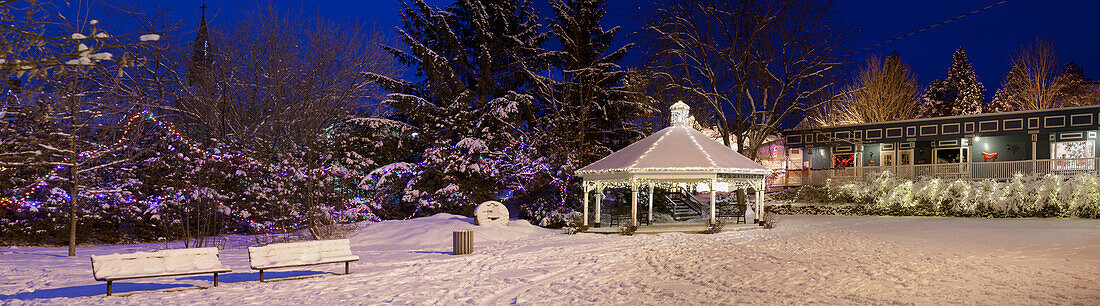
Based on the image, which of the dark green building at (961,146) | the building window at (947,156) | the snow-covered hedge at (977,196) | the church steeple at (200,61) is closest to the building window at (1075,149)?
the dark green building at (961,146)

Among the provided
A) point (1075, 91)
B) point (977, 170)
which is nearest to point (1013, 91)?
point (1075, 91)

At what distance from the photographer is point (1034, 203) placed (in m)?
22.9

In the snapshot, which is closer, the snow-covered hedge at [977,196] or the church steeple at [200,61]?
the snow-covered hedge at [977,196]

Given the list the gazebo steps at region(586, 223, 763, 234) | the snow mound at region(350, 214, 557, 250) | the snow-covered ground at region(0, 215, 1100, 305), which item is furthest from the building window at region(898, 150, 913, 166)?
the snow mound at region(350, 214, 557, 250)

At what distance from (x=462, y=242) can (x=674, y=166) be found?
26.1ft

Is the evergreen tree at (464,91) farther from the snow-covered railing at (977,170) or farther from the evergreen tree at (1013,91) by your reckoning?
the evergreen tree at (1013,91)

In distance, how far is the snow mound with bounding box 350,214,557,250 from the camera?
59.0 feet

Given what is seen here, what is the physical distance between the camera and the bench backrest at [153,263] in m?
9.09

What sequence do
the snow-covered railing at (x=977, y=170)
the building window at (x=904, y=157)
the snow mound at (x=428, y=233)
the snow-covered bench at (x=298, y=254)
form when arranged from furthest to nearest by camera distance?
the building window at (x=904, y=157), the snow-covered railing at (x=977, y=170), the snow mound at (x=428, y=233), the snow-covered bench at (x=298, y=254)

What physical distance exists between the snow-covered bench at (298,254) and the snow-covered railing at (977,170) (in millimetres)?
24713

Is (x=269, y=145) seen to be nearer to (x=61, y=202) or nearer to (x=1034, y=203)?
(x=61, y=202)

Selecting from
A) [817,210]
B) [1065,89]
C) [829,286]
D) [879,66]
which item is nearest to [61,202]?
[829,286]

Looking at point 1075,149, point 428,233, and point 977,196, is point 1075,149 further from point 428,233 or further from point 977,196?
point 428,233

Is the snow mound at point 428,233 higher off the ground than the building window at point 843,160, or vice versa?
the building window at point 843,160
